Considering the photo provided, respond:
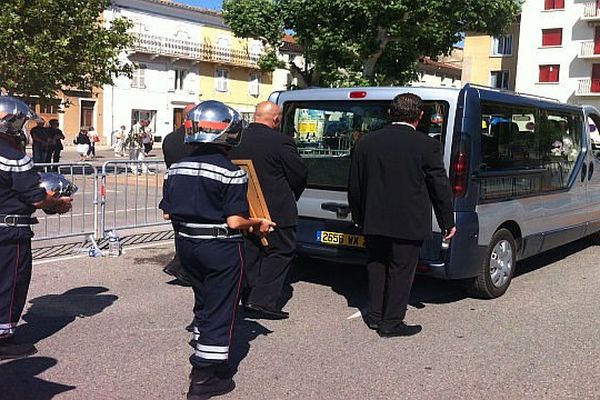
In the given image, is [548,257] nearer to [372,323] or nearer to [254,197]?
[372,323]

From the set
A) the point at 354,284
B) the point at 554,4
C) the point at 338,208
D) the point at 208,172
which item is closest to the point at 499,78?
the point at 554,4

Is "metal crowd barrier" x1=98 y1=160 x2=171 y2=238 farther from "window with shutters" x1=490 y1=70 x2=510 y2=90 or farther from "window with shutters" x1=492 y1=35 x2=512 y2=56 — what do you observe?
"window with shutters" x1=492 y1=35 x2=512 y2=56

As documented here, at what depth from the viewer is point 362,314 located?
19.3ft

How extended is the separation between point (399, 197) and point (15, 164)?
267 cm

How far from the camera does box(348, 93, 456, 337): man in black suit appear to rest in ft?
16.7

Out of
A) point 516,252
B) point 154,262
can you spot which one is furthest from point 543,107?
point 154,262

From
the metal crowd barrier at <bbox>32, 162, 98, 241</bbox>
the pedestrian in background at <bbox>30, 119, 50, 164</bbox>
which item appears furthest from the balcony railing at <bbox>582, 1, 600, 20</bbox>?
the metal crowd barrier at <bbox>32, 162, 98, 241</bbox>

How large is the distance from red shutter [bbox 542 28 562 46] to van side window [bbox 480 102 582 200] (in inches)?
1664

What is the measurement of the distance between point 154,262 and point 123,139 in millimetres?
29743

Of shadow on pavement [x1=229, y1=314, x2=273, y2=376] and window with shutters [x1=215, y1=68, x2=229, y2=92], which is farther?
window with shutters [x1=215, y1=68, x2=229, y2=92]

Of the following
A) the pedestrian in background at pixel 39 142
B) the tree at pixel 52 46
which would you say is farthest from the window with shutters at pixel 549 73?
the pedestrian in background at pixel 39 142

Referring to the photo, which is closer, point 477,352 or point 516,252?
point 477,352

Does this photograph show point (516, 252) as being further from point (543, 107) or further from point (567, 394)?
point (567, 394)

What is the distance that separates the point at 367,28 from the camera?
78.0 ft
